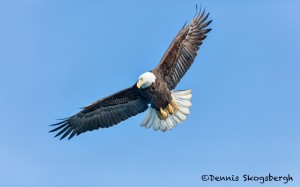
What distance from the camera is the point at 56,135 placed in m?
10.1

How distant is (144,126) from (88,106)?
108 centimetres

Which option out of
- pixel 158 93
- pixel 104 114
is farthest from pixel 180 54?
pixel 104 114

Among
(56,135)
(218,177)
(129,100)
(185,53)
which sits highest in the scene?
(185,53)

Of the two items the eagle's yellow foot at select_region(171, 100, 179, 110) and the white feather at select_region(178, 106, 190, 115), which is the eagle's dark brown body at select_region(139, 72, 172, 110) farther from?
the white feather at select_region(178, 106, 190, 115)

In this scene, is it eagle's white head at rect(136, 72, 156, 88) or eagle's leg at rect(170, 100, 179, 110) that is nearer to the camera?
eagle's white head at rect(136, 72, 156, 88)

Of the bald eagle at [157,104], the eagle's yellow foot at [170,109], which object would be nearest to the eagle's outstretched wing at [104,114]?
the bald eagle at [157,104]

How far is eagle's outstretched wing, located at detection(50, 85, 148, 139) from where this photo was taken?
397 inches

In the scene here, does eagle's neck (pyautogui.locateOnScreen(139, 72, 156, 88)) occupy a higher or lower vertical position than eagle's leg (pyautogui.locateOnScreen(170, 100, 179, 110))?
higher

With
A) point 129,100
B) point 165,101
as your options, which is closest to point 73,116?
point 129,100

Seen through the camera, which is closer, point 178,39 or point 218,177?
point 218,177

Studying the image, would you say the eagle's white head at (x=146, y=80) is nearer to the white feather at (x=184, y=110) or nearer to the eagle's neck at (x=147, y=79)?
the eagle's neck at (x=147, y=79)

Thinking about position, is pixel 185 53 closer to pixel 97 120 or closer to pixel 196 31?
pixel 196 31

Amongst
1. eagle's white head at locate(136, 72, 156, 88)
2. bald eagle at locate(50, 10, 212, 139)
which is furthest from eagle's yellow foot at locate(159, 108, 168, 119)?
eagle's white head at locate(136, 72, 156, 88)

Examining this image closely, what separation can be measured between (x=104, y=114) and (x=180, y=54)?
1758 millimetres
